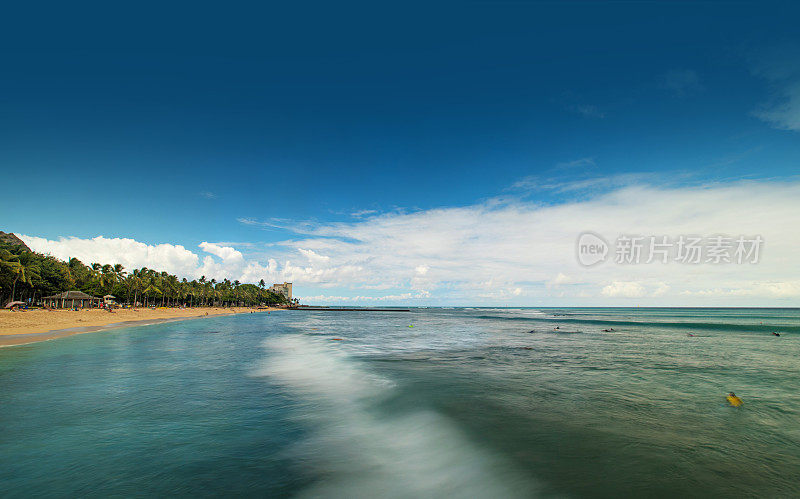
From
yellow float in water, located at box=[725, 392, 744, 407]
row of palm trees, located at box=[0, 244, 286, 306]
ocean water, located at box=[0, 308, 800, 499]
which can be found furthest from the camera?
row of palm trees, located at box=[0, 244, 286, 306]

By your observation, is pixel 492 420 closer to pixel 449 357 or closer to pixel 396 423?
pixel 396 423

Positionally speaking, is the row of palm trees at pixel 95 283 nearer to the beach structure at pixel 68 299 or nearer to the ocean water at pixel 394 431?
the beach structure at pixel 68 299

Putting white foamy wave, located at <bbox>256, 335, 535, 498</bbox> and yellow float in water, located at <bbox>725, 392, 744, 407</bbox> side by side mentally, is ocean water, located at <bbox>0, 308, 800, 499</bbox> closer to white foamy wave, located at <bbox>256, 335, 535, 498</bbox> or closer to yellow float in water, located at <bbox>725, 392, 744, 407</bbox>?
white foamy wave, located at <bbox>256, 335, 535, 498</bbox>

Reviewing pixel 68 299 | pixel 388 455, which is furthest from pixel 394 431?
pixel 68 299

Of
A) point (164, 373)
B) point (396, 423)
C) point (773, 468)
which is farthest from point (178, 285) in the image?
point (773, 468)

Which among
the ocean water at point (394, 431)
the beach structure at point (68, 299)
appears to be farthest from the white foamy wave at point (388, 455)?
the beach structure at point (68, 299)

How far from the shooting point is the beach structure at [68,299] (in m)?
81.0

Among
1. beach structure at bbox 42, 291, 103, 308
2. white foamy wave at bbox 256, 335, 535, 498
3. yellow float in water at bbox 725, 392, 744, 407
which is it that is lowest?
beach structure at bbox 42, 291, 103, 308

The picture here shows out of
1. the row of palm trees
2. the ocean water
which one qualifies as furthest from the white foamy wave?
the row of palm trees

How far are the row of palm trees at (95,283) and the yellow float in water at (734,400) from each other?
98.0 meters

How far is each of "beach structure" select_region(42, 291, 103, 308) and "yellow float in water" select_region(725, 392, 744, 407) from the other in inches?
4463

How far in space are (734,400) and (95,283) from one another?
14259cm

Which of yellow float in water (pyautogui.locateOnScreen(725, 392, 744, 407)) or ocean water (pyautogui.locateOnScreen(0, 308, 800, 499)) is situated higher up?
yellow float in water (pyautogui.locateOnScreen(725, 392, 744, 407))

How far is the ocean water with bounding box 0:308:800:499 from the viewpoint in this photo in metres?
7.85
